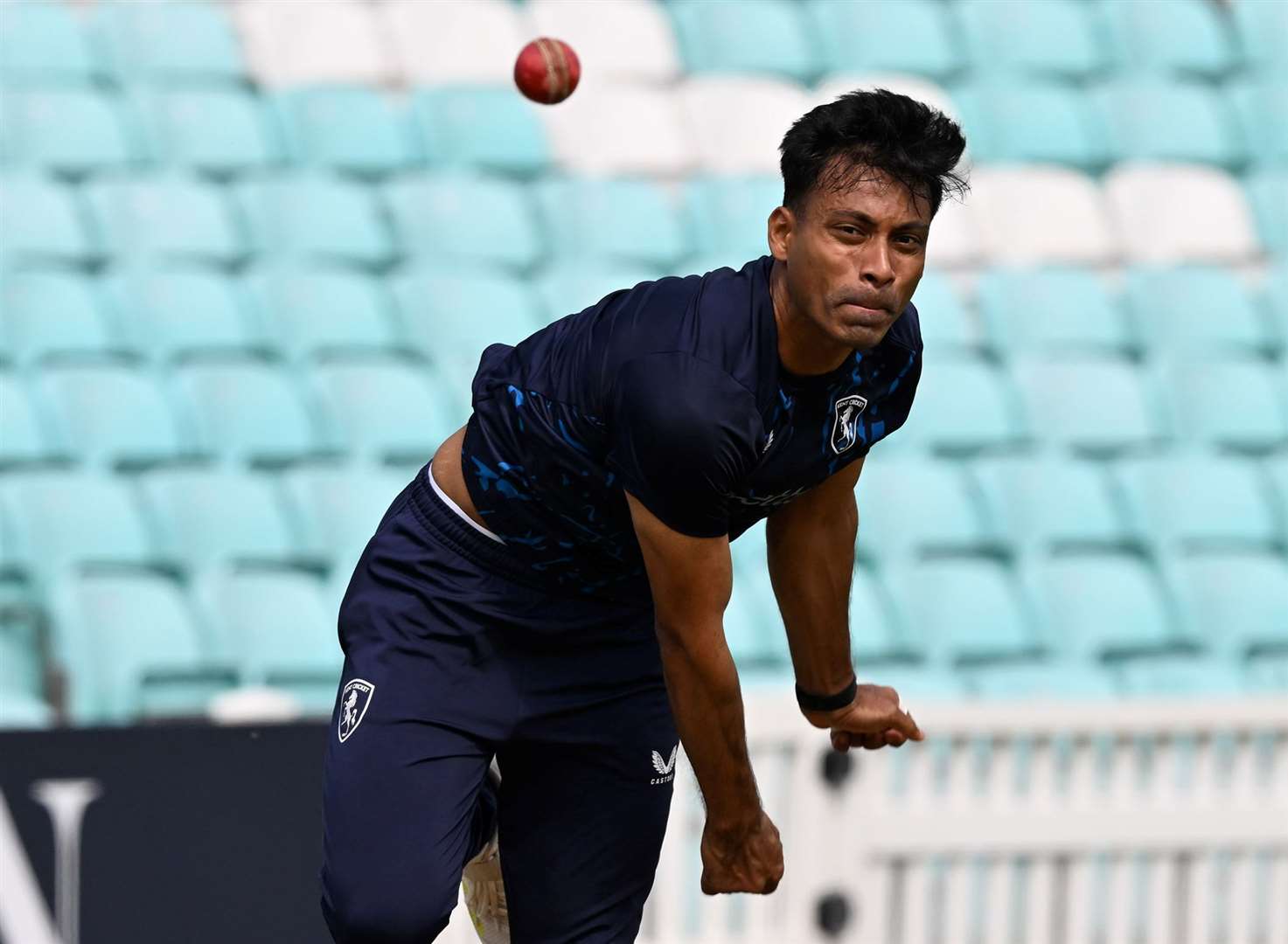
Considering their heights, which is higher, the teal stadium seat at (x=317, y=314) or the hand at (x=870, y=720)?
the teal stadium seat at (x=317, y=314)

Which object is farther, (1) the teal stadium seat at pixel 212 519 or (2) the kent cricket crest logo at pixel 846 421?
(1) the teal stadium seat at pixel 212 519

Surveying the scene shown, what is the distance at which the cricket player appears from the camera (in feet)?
8.41

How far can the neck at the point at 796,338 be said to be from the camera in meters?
2.64

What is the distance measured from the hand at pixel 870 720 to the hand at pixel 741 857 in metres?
0.40

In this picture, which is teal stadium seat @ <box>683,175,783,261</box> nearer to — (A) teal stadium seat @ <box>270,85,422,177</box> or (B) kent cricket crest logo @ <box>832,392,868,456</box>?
(A) teal stadium seat @ <box>270,85,422,177</box>

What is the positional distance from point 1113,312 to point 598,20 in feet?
8.15

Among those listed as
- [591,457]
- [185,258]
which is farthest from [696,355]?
[185,258]

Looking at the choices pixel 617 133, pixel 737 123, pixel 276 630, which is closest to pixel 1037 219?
pixel 737 123

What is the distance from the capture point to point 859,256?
2.54m

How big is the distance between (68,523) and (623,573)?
3192 millimetres

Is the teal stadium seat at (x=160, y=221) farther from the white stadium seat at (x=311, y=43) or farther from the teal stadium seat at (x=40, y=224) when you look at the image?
the white stadium seat at (x=311, y=43)

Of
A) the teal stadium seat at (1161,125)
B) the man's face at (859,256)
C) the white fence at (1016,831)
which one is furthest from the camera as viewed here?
the teal stadium seat at (1161,125)

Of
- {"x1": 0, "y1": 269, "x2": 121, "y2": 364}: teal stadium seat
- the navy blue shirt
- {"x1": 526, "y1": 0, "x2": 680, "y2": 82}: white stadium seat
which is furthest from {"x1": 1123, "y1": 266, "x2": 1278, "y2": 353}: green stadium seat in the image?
the navy blue shirt

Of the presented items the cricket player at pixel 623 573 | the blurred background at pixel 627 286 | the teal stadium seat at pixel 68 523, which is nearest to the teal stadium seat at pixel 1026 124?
the blurred background at pixel 627 286
